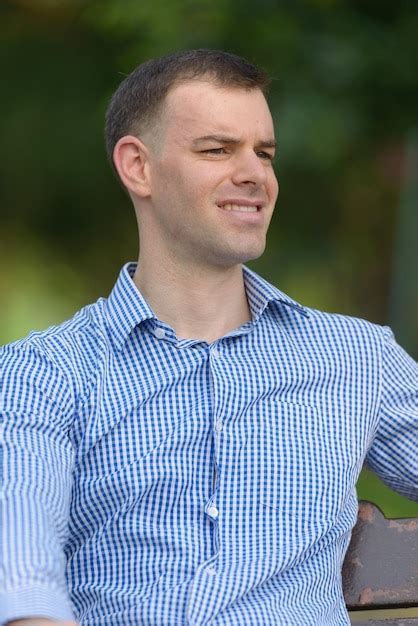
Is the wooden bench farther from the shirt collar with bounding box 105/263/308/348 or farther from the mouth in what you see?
the mouth

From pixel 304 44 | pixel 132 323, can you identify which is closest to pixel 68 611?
pixel 132 323

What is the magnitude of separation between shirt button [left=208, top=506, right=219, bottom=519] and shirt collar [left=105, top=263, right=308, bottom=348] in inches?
15.1

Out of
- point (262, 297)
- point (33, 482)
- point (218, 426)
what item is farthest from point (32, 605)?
point (262, 297)

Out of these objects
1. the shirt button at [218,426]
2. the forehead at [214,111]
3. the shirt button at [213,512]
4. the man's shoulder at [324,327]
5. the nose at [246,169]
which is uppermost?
the forehead at [214,111]

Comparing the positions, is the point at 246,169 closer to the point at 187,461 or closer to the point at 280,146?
the point at 187,461

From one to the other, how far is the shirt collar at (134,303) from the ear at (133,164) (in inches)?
7.3

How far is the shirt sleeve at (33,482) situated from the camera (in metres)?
1.91

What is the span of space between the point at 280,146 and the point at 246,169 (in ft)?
9.05

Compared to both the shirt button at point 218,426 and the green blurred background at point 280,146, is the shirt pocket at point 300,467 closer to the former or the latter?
the shirt button at point 218,426

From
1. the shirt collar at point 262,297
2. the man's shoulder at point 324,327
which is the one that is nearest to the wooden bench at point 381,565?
the man's shoulder at point 324,327

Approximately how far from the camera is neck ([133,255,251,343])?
2.42 metres

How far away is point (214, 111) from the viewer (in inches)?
92.8

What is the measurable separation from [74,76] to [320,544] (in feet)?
17.8

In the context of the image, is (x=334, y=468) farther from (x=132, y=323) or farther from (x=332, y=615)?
(x=132, y=323)
